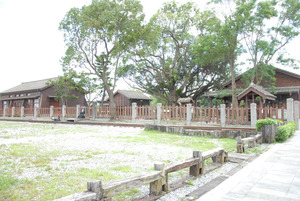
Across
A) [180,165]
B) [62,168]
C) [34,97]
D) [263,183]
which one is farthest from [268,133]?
[34,97]

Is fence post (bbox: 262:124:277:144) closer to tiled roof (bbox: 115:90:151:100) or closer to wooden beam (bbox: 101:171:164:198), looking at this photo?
wooden beam (bbox: 101:171:164:198)

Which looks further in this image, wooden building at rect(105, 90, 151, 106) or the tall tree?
wooden building at rect(105, 90, 151, 106)

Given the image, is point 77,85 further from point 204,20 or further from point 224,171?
point 224,171

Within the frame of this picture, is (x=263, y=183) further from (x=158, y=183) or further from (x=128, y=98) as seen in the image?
(x=128, y=98)

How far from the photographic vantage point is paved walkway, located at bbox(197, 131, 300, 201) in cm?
374

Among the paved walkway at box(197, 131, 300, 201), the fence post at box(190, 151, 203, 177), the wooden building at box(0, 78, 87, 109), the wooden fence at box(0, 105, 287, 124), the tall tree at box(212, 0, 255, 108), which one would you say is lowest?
the paved walkway at box(197, 131, 300, 201)

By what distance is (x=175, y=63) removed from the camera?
33125mm

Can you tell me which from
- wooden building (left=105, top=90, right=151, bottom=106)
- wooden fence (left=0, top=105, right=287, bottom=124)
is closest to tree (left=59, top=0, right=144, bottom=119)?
wooden fence (left=0, top=105, right=287, bottom=124)

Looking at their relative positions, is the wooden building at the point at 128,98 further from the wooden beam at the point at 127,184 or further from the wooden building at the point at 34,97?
the wooden beam at the point at 127,184

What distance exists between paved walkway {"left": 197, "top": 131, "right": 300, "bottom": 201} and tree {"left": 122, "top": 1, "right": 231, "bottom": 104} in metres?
24.2

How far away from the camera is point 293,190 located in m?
4.02

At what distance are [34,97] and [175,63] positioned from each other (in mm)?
20584

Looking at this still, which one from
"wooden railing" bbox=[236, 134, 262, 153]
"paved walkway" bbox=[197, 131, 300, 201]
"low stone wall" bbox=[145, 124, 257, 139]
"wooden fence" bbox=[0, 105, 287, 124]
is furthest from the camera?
"wooden fence" bbox=[0, 105, 287, 124]

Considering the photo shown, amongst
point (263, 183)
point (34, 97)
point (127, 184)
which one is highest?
point (34, 97)
